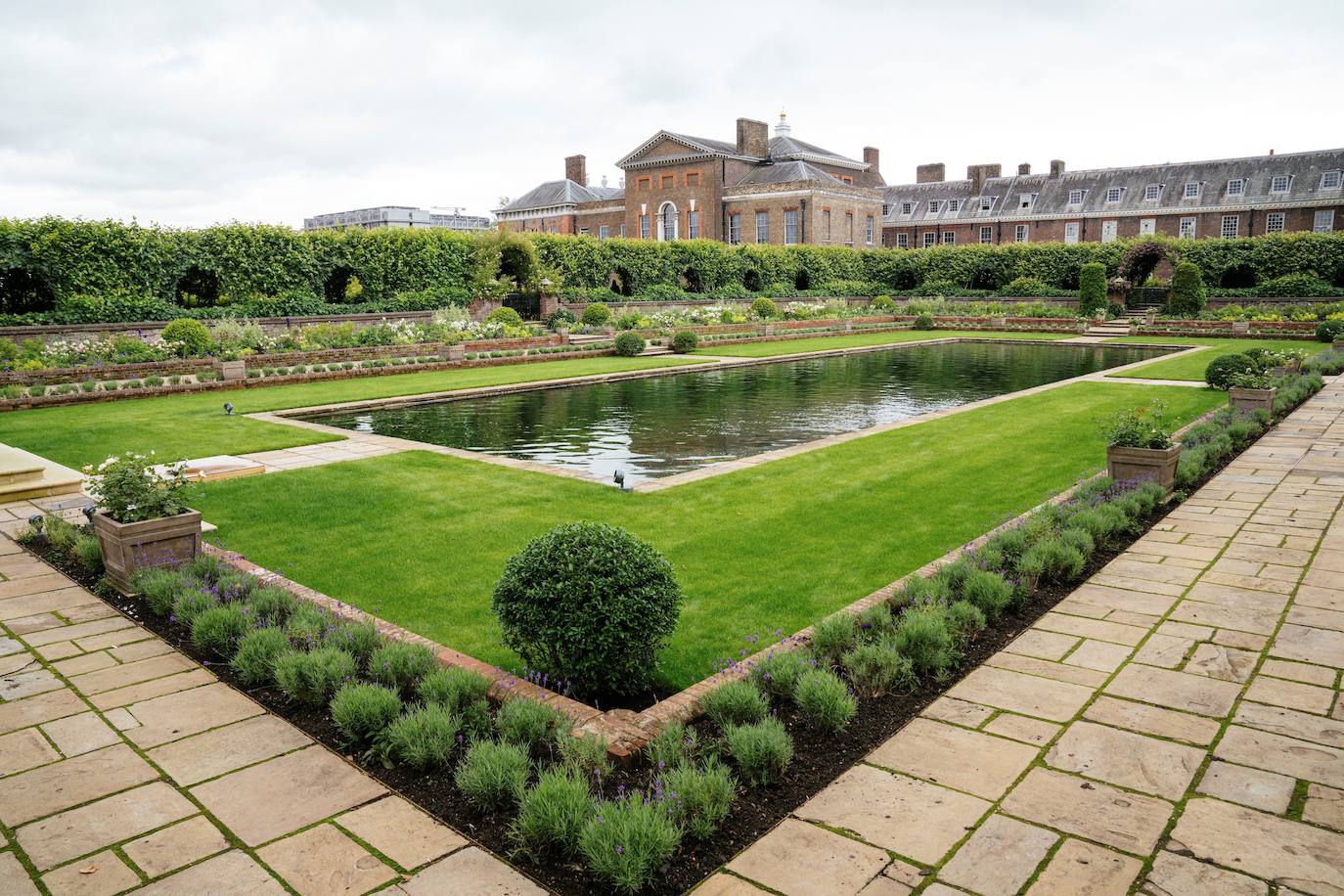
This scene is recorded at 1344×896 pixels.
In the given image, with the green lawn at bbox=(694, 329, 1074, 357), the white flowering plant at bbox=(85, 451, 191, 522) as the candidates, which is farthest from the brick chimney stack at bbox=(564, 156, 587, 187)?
the white flowering plant at bbox=(85, 451, 191, 522)

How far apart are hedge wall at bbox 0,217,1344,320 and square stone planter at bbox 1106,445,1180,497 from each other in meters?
24.5

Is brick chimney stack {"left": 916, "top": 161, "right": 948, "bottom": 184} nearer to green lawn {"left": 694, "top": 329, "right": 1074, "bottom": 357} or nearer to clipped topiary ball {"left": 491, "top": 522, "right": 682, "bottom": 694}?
green lawn {"left": 694, "top": 329, "right": 1074, "bottom": 357}

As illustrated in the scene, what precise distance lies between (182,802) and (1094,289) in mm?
37550

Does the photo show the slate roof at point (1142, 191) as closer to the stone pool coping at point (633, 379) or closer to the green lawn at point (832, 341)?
the green lawn at point (832, 341)

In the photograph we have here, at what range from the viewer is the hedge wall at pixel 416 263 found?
72.9 ft

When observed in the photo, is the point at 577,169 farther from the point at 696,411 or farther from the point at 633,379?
the point at 696,411

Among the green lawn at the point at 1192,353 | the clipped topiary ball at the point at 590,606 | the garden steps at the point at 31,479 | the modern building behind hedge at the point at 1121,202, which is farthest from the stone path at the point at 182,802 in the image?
the modern building behind hedge at the point at 1121,202

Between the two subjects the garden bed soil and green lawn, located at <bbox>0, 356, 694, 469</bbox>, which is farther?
green lawn, located at <bbox>0, 356, 694, 469</bbox>

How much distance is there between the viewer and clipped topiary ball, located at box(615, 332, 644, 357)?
77.5ft

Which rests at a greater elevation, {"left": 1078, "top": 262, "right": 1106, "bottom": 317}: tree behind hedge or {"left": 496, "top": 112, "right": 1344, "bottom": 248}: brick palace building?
{"left": 496, "top": 112, "right": 1344, "bottom": 248}: brick palace building

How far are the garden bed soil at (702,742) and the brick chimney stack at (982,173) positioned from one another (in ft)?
187

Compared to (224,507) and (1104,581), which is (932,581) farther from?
(224,507)

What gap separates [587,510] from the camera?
24.0 feet

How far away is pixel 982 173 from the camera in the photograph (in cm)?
5559
